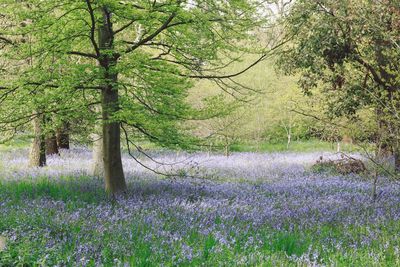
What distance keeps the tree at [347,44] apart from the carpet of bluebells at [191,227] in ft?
15.7

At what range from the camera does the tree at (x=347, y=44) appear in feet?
43.0

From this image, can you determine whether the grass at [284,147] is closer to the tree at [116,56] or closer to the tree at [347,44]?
the tree at [347,44]

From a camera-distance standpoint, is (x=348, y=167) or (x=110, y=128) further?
(x=348, y=167)

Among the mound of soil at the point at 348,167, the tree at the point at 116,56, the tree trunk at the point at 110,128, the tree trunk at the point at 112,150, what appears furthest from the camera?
the mound of soil at the point at 348,167

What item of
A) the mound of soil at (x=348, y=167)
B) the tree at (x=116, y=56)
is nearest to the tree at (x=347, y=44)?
the mound of soil at (x=348, y=167)

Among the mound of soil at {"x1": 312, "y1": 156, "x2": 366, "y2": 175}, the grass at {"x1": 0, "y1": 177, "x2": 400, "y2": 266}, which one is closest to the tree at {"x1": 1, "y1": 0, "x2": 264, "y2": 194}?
the grass at {"x1": 0, "y1": 177, "x2": 400, "y2": 266}

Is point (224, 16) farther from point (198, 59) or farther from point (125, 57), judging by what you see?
point (125, 57)

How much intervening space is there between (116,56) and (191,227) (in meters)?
3.47

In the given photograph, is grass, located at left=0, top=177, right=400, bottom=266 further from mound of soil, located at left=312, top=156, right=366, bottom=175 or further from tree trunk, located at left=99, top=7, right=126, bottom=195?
mound of soil, located at left=312, top=156, right=366, bottom=175

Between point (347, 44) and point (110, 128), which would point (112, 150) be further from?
point (347, 44)

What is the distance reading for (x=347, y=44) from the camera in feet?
47.7

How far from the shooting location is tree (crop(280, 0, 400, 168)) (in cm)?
1309

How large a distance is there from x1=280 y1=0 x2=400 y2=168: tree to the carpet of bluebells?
4775 mm

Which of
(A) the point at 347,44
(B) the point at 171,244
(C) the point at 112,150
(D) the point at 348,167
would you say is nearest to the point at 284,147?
(D) the point at 348,167
